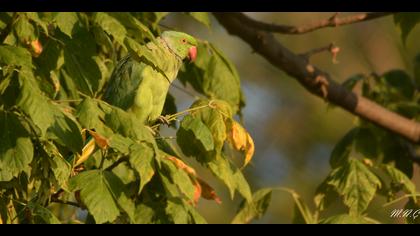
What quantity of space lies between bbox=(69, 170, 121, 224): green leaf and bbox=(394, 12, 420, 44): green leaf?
4.87 ft

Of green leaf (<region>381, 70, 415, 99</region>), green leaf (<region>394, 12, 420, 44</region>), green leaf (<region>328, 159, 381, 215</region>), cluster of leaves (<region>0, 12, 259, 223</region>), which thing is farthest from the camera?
green leaf (<region>381, 70, 415, 99</region>)

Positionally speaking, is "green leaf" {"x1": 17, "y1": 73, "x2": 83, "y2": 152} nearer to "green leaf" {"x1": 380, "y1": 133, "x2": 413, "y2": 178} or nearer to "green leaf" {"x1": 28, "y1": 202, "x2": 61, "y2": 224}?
"green leaf" {"x1": 28, "y1": 202, "x2": 61, "y2": 224}

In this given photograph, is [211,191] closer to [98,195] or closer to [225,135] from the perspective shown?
[225,135]

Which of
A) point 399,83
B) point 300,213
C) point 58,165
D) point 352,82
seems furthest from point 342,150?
point 58,165

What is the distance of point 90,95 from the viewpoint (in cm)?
302

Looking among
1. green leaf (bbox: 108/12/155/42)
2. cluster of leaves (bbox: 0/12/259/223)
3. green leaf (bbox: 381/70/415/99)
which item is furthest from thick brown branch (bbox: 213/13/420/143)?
green leaf (bbox: 108/12/155/42)

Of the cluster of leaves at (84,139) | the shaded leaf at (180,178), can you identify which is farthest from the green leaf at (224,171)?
the shaded leaf at (180,178)

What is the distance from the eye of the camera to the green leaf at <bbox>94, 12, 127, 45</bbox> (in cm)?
285

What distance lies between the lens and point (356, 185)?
3.31 meters

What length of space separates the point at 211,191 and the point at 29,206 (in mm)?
878

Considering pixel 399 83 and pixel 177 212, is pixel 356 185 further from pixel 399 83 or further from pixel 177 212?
pixel 399 83

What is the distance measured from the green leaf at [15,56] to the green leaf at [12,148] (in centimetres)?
17
